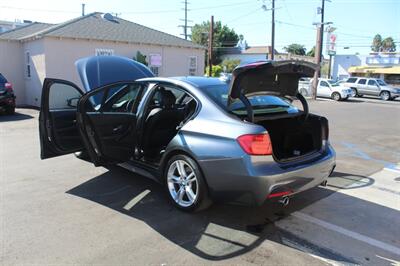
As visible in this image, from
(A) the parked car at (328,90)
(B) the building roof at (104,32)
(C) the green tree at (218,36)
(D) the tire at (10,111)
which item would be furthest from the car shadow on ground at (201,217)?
(C) the green tree at (218,36)

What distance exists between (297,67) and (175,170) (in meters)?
1.85

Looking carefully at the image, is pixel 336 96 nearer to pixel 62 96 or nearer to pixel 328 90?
pixel 328 90

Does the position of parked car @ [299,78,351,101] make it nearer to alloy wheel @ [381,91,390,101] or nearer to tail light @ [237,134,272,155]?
alloy wheel @ [381,91,390,101]

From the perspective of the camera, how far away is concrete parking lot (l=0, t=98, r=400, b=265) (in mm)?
3396

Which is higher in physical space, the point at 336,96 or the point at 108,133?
the point at 108,133

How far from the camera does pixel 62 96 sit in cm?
539

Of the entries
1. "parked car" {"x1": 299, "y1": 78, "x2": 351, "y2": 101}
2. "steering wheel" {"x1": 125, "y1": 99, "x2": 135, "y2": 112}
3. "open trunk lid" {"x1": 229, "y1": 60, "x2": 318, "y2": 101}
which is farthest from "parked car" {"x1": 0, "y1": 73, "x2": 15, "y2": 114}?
"parked car" {"x1": 299, "y1": 78, "x2": 351, "y2": 101}

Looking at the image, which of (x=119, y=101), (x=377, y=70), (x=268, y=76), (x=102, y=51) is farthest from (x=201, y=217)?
(x=377, y=70)

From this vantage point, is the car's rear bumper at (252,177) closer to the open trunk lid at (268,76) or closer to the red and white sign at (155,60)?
the open trunk lid at (268,76)

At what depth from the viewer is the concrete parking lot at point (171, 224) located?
11.1 ft

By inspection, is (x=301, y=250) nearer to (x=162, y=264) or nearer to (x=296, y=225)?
(x=296, y=225)

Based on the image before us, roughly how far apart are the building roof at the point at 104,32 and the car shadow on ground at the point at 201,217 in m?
12.3

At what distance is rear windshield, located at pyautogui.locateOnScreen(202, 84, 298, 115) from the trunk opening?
167mm

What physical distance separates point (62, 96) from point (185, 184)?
2.43 meters
